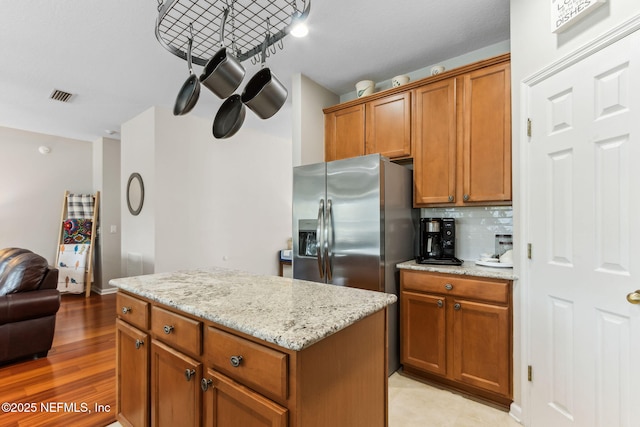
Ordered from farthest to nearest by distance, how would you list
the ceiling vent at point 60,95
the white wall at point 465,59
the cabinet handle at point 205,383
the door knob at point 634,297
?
the ceiling vent at point 60,95 < the white wall at point 465,59 < the door knob at point 634,297 < the cabinet handle at point 205,383

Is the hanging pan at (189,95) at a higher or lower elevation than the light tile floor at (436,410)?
higher

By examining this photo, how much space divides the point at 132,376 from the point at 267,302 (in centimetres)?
97

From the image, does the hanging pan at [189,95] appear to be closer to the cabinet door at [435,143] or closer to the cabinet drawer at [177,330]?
the cabinet drawer at [177,330]

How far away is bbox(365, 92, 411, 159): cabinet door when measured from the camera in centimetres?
267

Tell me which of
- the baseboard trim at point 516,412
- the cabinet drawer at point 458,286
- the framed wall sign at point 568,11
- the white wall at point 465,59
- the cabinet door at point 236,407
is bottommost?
the baseboard trim at point 516,412

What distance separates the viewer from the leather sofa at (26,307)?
258 centimetres

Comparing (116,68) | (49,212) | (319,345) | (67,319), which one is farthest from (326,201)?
(49,212)

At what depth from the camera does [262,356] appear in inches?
38.4

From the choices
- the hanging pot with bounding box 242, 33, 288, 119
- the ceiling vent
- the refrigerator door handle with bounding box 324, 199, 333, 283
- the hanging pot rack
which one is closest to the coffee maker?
the refrigerator door handle with bounding box 324, 199, 333, 283

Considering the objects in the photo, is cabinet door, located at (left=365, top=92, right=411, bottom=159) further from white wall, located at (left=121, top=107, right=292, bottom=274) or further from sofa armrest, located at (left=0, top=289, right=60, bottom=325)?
sofa armrest, located at (left=0, top=289, right=60, bottom=325)

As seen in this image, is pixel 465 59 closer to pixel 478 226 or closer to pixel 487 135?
pixel 487 135

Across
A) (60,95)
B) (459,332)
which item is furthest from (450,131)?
(60,95)

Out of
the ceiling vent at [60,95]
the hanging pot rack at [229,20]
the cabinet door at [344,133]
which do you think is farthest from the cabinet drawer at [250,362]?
the ceiling vent at [60,95]

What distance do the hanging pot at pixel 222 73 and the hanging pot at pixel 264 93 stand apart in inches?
3.6
